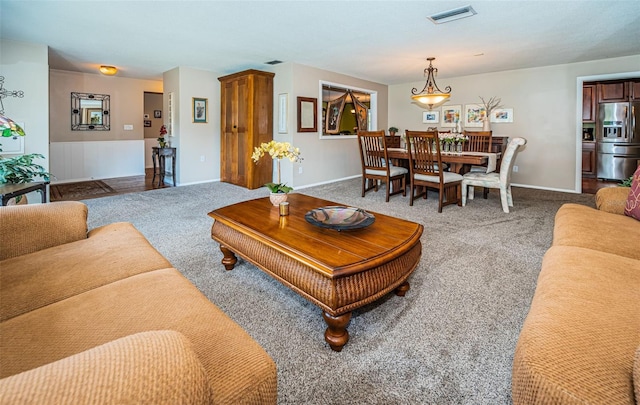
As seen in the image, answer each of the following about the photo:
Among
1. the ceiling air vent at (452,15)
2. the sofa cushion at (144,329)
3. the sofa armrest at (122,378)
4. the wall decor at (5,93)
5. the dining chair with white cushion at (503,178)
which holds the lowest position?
the sofa cushion at (144,329)

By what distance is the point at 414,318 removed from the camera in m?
1.90

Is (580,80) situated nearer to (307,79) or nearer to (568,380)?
(307,79)

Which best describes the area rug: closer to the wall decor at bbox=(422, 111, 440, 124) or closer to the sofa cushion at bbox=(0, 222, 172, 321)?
the sofa cushion at bbox=(0, 222, 172, 321)

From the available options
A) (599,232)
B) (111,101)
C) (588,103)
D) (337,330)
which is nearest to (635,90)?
(588,103)

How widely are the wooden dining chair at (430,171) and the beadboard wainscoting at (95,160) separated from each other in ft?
21.0

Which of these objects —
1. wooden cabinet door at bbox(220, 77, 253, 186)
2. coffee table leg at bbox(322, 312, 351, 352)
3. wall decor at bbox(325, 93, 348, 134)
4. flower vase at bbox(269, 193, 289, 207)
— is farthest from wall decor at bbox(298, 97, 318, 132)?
coffee table leg at bbox(322, 312, 351, 352)

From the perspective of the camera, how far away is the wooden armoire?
6008 millimetres

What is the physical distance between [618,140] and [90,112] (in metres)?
10.4

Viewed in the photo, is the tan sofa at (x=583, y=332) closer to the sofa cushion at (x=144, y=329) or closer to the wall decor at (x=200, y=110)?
the sofa cushion at (x=144, y=329)

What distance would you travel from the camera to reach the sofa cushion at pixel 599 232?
66.6 inches

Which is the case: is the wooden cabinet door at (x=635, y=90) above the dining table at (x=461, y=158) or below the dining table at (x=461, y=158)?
above

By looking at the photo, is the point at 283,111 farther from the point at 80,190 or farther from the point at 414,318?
the point at 414,318

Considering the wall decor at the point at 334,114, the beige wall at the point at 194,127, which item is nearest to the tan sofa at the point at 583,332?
the wall decor at the point at 334,114

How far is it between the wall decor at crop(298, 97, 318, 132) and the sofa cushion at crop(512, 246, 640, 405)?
5210 millimetres
